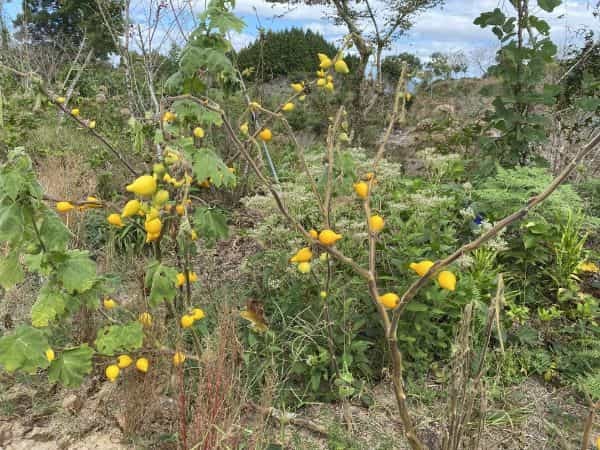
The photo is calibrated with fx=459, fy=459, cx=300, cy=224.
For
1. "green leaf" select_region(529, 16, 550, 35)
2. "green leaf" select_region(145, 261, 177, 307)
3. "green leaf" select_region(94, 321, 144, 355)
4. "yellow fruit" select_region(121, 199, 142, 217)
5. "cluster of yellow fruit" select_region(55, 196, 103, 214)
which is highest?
"green leaf" select_region(529, 16, 550, 35)

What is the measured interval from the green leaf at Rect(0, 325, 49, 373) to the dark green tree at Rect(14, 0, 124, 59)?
177 inches

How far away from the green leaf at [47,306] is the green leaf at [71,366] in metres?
0.16

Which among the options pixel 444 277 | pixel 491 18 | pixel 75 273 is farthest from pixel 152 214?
pixel 491 18

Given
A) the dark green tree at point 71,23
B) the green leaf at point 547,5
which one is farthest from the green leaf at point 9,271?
the dark green tree at point 71,23

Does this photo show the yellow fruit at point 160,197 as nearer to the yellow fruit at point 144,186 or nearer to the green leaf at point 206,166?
the yellow fruit at point 144,186

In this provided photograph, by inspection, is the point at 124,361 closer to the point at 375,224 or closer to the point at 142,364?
the point at 142,364

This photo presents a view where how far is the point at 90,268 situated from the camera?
1.57 meters

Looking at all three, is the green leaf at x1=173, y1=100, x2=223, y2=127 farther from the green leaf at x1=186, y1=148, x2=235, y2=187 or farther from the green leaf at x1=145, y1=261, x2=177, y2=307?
the green leaf at x1=145, y1=261, x2=177, y2=307

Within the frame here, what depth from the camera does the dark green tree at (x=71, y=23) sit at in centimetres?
623

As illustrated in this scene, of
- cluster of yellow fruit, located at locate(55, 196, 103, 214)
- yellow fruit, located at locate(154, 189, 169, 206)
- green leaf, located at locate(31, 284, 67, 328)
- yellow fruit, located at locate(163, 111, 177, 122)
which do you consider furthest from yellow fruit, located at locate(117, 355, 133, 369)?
yellow fruit, located at locate(163, 111, 177, 122)

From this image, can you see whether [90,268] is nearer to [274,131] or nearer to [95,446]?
[95,446]

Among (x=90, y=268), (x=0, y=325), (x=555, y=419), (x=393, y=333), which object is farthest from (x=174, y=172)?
(x=555, y=419)

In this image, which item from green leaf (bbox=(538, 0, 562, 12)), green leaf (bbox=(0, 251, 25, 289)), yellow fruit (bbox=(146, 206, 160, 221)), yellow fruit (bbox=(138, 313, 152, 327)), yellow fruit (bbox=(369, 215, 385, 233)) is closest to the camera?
yellow fruit (bbox=(369, 215, 385, 233))

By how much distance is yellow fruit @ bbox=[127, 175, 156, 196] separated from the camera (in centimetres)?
126
